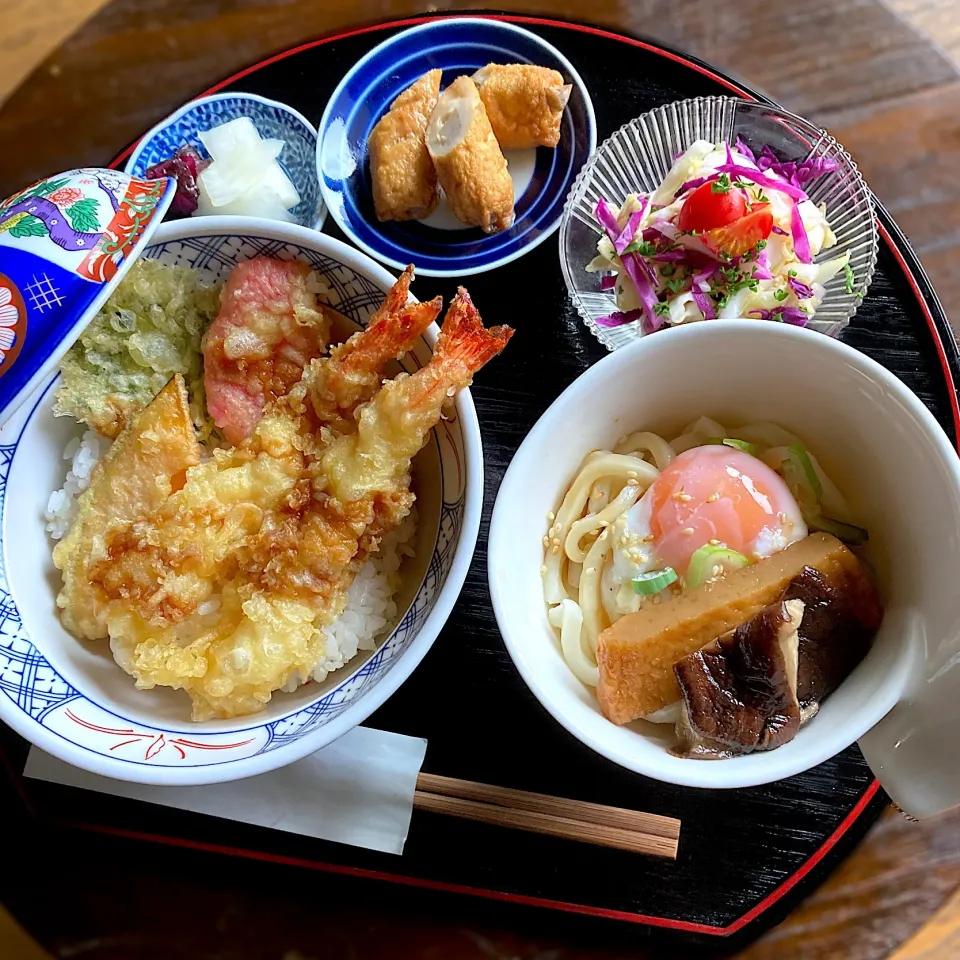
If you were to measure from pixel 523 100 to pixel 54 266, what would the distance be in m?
0.91

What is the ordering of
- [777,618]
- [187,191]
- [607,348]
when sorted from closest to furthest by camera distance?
[777,618] < [607,348] < [187,191]

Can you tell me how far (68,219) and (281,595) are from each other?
0.61 metres

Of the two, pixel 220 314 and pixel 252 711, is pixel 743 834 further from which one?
pixel 220 314

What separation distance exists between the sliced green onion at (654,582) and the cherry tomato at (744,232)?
0.65 metres

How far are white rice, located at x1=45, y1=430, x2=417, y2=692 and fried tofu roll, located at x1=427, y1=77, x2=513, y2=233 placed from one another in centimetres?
62

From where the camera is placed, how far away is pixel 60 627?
49.4 inches

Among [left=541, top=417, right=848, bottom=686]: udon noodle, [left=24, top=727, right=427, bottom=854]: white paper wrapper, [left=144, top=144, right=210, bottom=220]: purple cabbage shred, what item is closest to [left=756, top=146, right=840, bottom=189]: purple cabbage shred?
[left=541, top=417, right=848, bottom=686]: udon noodle

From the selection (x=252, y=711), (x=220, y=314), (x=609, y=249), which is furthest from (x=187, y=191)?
(x=252, y=711)

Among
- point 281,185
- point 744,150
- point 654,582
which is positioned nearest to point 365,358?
point 654,582

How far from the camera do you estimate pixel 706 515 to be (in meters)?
1.08

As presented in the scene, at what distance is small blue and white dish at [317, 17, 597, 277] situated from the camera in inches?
62.2

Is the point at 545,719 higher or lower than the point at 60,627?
lower

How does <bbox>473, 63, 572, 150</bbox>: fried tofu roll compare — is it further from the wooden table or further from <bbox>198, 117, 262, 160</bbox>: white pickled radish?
<bbox>198, 117, 262, 160</bbox>: white pickled radish

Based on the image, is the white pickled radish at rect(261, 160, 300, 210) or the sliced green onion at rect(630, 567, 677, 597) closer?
the sliced green onion at rect(630, 567, 677, 597)
